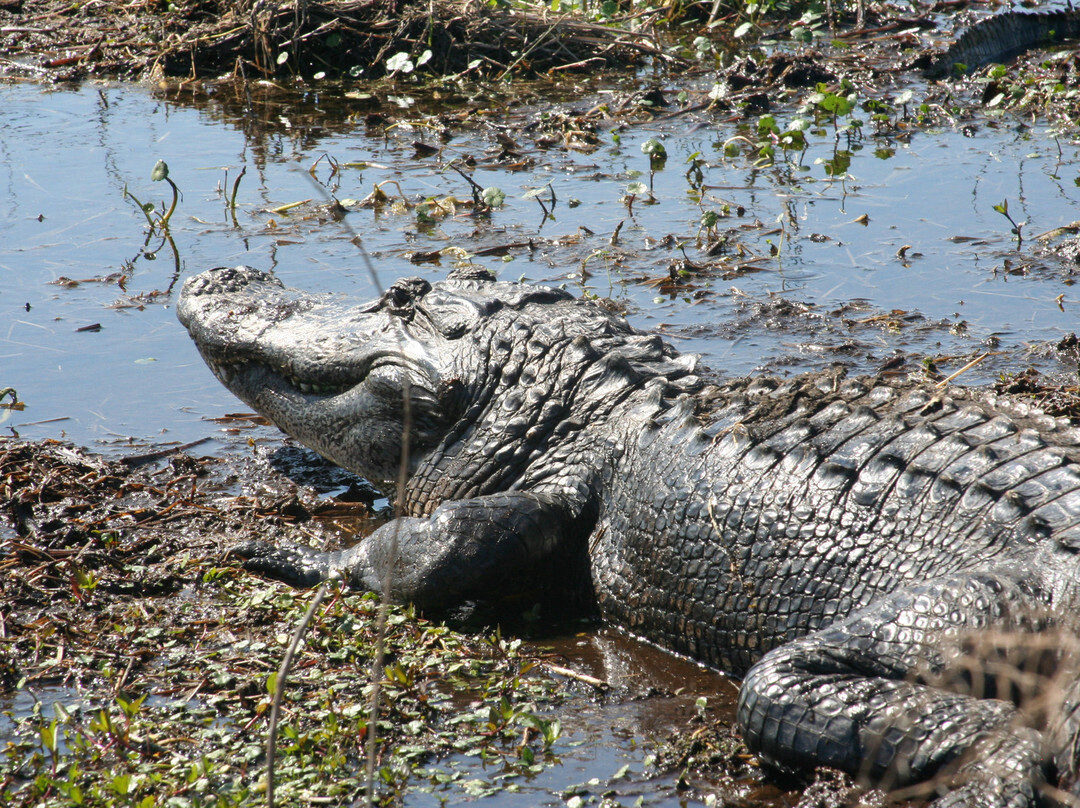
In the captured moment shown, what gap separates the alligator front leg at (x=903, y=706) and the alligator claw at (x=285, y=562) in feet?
5.40

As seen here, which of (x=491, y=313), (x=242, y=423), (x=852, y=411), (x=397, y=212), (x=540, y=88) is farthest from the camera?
(x=540, y=88)

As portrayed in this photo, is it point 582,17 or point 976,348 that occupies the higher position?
point 582,17

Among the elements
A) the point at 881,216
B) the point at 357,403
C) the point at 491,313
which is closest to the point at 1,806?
the point at 357,403

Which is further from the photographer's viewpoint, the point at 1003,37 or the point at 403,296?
the point at 1003,37

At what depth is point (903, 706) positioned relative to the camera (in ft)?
7.63

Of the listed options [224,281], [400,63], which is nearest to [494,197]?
[224,281]

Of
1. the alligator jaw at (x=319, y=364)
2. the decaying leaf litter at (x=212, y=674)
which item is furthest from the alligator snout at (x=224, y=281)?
the decaying leaf litter at (x=212, y=674)

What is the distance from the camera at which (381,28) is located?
383 inches

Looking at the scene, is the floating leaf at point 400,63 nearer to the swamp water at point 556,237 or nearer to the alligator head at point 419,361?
the swamp water at point 556,237

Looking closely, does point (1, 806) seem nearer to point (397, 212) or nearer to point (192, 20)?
point (397, 212)

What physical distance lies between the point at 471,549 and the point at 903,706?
1449mm

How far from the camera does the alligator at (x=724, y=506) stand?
92.3 inches

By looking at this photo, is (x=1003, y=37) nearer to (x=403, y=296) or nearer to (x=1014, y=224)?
(x=1014, y=224)

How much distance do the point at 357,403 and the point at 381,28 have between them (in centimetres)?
651
